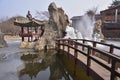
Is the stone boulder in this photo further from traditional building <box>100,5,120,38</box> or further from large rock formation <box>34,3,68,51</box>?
traditional building <box>100,5,120,38</box>

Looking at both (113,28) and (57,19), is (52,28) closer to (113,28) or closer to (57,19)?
(57,19)

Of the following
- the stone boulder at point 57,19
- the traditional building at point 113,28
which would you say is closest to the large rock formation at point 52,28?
the stone boulder at point 57,19

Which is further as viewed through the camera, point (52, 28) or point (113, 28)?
point (113, 28)

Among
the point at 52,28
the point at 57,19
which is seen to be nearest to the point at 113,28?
the point at 57,19

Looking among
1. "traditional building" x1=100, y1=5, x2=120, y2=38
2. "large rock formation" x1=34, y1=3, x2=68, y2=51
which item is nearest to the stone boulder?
"large rock formation" x1=34, y1=3, x2=68, y2=51

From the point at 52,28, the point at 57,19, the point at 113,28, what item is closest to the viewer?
the point at 52,28

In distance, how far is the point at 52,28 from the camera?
65.1 feet

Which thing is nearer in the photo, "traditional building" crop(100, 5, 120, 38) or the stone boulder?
the stone boulder

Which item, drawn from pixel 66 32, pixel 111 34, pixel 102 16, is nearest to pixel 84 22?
pixel 111 34

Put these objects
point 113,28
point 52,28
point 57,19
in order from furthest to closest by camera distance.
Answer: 1. point 113,28
2. point 57,19
3. point 52,28

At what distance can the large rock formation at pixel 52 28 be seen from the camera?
59.0ft

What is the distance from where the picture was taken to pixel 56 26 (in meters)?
20.2

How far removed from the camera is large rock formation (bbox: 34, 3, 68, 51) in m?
18.0

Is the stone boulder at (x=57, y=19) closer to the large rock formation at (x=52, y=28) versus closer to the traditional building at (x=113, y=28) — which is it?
the large rock formation at (x=52, y=28)
